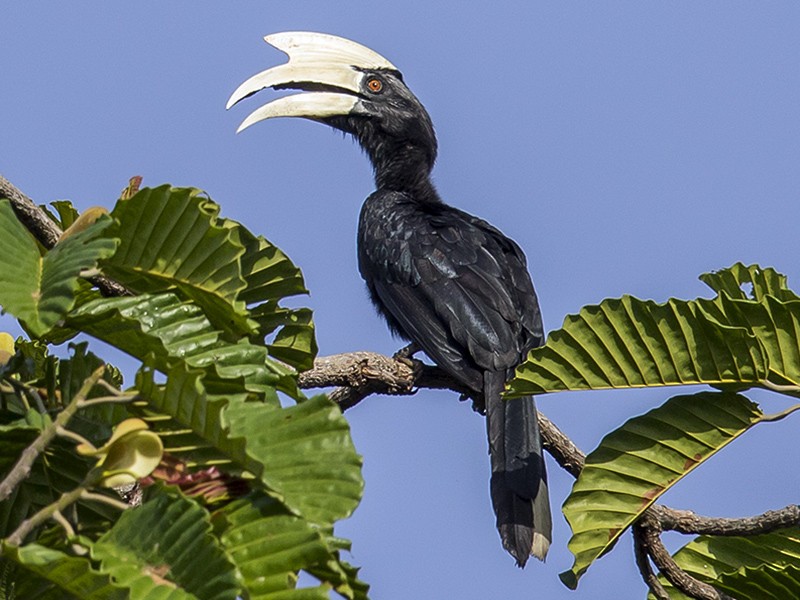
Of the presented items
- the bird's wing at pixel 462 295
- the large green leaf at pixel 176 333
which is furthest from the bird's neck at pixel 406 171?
the large green leaf at pixel 176 333

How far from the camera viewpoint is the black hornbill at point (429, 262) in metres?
4.88

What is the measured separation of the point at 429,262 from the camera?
20.2 feet

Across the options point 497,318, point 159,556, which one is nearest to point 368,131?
point 497,318

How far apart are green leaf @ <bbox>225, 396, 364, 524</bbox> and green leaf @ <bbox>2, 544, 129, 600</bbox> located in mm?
314

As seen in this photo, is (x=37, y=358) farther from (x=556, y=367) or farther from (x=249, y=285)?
(x=556, y=367)

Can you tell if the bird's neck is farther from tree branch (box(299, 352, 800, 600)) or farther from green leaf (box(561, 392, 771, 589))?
green leaf (box(561, 392, 771, 589))

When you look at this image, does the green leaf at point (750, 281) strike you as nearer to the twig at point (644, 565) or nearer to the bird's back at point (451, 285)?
the twig at point (644, 565)

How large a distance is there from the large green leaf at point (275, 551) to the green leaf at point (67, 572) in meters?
0.21

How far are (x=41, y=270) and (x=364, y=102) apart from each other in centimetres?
535

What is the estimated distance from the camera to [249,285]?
2.96 metres

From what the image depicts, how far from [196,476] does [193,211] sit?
2.01 feet

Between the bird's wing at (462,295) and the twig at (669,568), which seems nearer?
the twig at (669,568)

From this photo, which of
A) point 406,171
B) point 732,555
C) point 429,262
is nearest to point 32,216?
point 732,555

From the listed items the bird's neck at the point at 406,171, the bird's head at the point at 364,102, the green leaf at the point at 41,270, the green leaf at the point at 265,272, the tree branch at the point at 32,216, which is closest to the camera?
the green leaf at the point at 41,270
